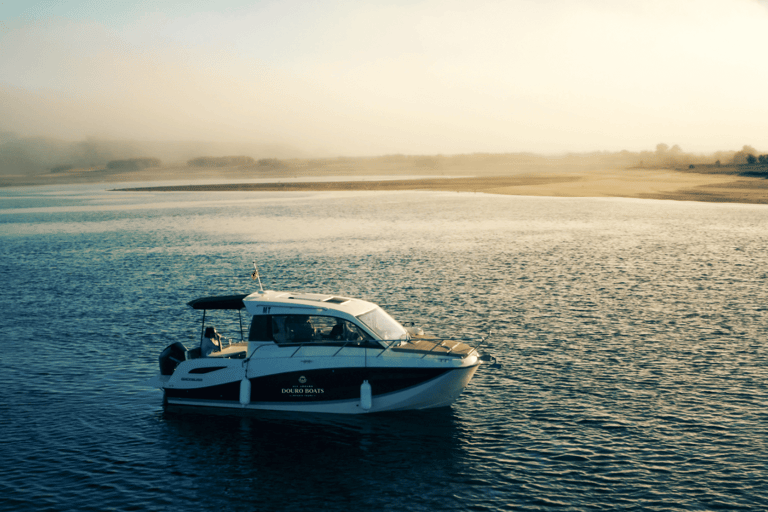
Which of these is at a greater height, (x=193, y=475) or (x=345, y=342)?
(x=345, y=342)

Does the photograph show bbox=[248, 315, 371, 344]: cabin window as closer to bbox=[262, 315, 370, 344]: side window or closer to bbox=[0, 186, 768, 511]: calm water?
bbox=[262, 315, 370, 344]: side window

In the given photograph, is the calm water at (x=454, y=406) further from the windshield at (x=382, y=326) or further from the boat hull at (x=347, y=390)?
the windshield at (x=382, y=326)

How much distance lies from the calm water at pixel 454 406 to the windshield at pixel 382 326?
8.52 ft

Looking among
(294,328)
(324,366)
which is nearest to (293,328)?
(294,328)

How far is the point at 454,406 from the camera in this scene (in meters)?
21.3

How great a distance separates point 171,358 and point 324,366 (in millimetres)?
5915

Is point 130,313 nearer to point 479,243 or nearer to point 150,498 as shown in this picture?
point 150,498

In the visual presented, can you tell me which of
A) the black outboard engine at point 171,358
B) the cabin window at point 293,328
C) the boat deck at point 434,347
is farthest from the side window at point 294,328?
the black outboard engine at point 171,358

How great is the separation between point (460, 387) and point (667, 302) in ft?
70.5

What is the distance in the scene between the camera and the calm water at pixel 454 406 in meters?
15.8

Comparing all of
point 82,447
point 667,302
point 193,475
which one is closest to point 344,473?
point 193,475

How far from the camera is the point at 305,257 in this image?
193 ft

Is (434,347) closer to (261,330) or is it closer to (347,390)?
(347,390)

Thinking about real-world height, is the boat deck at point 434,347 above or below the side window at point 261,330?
below
